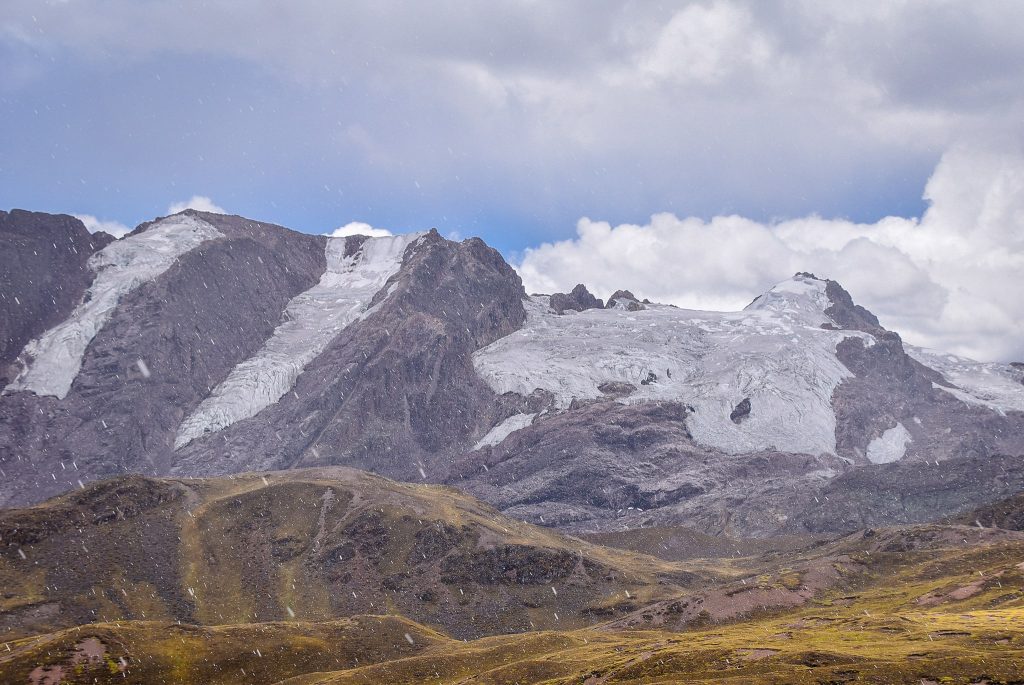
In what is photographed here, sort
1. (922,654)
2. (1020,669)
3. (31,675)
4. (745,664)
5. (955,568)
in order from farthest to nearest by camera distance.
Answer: (955,568) < (31,675) < (745,664) < (922,654) < (1020,669)

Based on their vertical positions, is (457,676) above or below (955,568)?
below

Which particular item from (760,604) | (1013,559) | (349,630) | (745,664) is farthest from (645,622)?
(745,664)

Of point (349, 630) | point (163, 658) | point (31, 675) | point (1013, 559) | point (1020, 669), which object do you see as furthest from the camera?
point (1013, 559)

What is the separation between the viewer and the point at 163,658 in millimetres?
138375

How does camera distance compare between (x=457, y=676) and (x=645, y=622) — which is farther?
(x=645, y=622)

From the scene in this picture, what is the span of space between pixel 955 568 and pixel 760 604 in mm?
40492

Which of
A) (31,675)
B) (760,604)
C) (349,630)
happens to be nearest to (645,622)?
(760,604)

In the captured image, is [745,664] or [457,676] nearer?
[745,664]

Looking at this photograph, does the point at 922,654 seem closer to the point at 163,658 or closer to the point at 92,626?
the point at 163,658

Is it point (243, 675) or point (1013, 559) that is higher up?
point (1013, 559)

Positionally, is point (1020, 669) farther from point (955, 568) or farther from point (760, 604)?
point (955, 568)

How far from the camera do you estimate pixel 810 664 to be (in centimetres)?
9875

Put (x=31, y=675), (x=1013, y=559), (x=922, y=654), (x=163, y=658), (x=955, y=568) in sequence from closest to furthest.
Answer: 1. (x=922, y=654)
2. (x=31, y=675)
3. (x=163, y=658)
4. (x=1013, y=559)
5. (x=955, y=568)

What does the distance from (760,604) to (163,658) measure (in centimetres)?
10362
